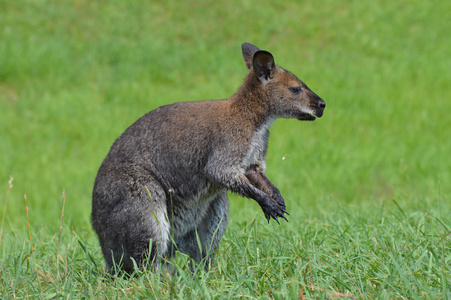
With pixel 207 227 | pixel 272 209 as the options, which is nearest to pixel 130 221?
pixel 207 227

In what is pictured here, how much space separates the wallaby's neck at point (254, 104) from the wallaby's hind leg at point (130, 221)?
0.90 meters

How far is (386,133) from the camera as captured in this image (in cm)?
1162

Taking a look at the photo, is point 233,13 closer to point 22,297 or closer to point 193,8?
point 193,8

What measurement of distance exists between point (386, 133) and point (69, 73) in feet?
25.0

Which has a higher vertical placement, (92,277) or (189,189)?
(189,189)

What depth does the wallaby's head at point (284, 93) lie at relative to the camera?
4.68 m

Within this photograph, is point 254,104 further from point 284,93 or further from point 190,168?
point 190,168

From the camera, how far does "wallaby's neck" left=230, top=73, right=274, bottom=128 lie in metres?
4.71

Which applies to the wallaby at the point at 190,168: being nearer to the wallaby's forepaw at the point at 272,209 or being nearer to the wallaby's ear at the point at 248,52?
the wallaby's forepaw at the point at 272,209

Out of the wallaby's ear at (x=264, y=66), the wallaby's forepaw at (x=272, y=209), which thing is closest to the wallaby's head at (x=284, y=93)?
the wallaby's ear at (x=264, y=66)

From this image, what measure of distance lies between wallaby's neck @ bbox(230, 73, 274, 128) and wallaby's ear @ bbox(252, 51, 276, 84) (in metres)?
0.07

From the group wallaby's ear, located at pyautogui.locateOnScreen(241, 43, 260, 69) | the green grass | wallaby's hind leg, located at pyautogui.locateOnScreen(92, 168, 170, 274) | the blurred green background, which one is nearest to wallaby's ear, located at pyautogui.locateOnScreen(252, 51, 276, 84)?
wallaby's ear, located at pyautogui.locateOnScreen(241, 43, 260, 69)

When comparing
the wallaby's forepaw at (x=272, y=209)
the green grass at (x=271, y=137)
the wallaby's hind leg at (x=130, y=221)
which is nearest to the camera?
the green grass at (x=271, y=137)

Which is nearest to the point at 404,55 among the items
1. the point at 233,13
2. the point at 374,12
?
the point at 374,12
